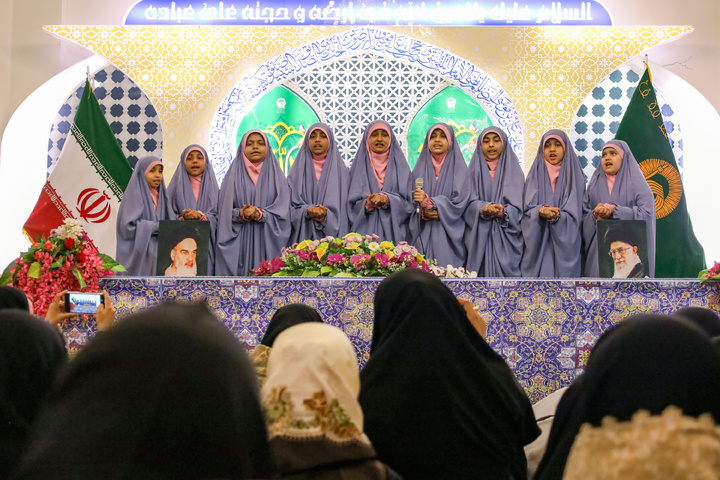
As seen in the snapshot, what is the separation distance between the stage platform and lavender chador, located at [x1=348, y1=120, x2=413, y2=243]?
132 cm

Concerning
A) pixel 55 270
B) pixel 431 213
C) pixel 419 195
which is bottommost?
pixel 55 270

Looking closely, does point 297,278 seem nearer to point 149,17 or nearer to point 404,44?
point 404,44

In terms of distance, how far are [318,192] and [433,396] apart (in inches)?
134

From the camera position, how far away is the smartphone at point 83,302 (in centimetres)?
341

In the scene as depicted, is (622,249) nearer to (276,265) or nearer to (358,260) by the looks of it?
(358,260)

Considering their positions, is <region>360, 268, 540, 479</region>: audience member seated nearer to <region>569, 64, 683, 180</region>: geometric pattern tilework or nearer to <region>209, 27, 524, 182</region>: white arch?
<region>209, 27, 524, 182</region>: white arch

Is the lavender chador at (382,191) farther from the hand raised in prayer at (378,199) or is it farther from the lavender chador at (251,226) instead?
the lavender chador at (251,226)

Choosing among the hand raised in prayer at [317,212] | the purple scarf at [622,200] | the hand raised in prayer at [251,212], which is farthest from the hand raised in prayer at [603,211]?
the hand raised in prayer at [251,212]

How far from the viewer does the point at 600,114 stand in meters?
6.98

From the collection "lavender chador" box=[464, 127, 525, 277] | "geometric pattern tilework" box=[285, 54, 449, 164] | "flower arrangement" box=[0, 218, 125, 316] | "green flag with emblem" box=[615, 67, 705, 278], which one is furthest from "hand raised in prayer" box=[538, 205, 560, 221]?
"flower arrangement" box=[0, 218, 125, 316]

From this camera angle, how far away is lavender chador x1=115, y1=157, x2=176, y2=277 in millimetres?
4867

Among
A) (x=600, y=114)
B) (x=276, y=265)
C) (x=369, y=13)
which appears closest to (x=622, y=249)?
(x=276, y=265)

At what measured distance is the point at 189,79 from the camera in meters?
6.55

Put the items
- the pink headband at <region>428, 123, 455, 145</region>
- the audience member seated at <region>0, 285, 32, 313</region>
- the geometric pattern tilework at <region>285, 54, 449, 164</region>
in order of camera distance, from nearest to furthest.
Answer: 1. the audience member seated at <region>0, 285, 32, 313</region>
2. the pink headband at <region>428, 123, 455, 145</region>
3. the geometric pattern tilework at <region>285, 54, 449, 164</region>
